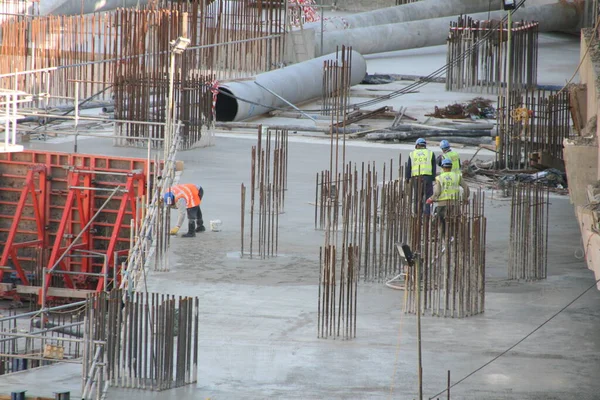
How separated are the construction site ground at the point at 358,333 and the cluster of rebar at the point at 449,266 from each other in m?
0.31

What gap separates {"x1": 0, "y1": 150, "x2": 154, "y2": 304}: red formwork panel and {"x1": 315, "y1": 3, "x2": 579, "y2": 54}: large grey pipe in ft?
54.6

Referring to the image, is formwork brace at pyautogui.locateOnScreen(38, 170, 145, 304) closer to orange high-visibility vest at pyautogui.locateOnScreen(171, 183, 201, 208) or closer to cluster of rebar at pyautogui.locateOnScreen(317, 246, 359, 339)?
orange high-visibility vest at pyautogui.locateOnScreen(171, 183, 201, 208)

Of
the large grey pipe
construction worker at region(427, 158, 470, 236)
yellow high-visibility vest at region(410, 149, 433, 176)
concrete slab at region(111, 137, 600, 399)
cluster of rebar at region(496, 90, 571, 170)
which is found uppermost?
the large grey pipe

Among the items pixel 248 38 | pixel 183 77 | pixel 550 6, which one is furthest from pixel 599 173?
pixel 550 6

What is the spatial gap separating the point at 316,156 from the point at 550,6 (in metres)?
20.8

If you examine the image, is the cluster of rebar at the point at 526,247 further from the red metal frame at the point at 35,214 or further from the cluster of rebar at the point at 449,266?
the red metal frame at the point at 35,214

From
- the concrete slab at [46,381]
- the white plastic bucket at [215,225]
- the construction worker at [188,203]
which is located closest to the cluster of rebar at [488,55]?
the white plastic bucket at [215,225]

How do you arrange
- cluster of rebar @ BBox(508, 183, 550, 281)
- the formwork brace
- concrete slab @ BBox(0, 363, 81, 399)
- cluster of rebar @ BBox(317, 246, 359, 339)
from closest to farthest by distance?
concrete slab @ BBox(0, 363, 81, 399) < cluster of rebar @ BBox(317, 246, 359, 339) < cluster of rebar @ BBox(508, 183, 550, 281) < the formwork brace

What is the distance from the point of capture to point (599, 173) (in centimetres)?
1523

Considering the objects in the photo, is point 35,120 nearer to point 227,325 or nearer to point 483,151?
point 483,151

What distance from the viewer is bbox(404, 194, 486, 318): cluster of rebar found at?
16.5 meters

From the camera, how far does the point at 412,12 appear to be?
46281 millimetres

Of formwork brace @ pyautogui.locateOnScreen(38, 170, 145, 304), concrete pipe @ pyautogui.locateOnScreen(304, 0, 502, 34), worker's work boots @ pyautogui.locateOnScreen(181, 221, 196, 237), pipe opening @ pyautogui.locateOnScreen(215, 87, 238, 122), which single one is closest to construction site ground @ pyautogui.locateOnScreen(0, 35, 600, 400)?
worker's work boots @ pyautogui.locateOnScreen(181, 221, 196, 237)

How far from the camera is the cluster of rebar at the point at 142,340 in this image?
13.6 m
